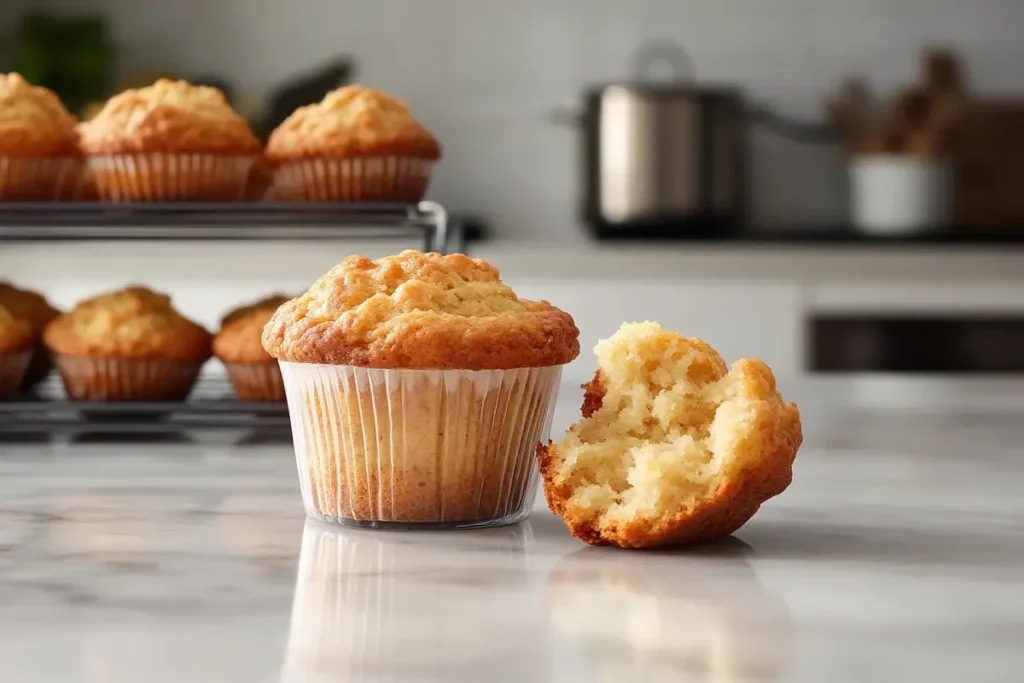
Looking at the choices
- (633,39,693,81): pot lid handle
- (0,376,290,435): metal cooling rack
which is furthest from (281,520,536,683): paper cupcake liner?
(633,39,693,81): pot lid handle

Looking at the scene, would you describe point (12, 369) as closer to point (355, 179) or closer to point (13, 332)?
point (13, 332)

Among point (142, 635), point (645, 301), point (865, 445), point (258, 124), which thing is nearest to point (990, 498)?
point (865, 445)

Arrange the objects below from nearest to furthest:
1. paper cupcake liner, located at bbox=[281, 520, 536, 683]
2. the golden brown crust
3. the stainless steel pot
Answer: paper cupcake liner, located at bbox=[281, 520, 536, 683] → the golden brown crust → the stainless steel pot

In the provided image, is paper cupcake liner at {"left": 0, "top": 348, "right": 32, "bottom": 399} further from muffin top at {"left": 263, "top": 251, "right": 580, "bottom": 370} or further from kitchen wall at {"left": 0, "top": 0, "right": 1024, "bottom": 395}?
kitchen wall at {"left": 0, "top": 0, "right": 1024, "bottom": 395}

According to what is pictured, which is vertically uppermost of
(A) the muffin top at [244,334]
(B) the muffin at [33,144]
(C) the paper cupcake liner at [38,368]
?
(B) the muffin at [33,144]

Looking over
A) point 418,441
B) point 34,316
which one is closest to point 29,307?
point 34,316

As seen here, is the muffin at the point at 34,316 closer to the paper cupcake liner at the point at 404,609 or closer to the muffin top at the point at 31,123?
the muffin top at the point at 31,123

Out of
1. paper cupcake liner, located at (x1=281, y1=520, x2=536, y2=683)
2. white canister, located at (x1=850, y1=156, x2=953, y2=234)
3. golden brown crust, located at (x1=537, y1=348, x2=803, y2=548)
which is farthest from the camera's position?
white canister, located at (x1=850, y1=156, x2=953, y2=234)

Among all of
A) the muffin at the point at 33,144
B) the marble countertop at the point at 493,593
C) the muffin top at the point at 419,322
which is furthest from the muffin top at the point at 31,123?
the muffin top at the point at 419,322
